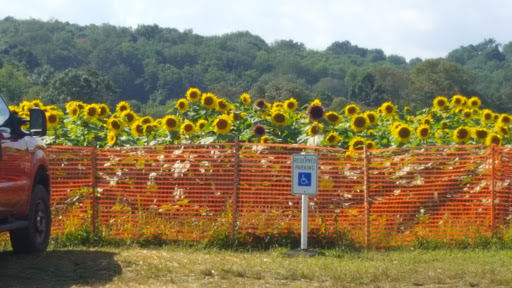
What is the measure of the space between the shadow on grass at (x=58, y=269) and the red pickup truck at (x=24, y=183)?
264 millimetres

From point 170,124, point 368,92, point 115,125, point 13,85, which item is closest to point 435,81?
point 368,92

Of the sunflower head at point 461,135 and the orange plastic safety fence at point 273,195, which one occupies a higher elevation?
the sunflower head at point 461,135

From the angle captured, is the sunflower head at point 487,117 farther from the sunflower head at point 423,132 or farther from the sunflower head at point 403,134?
the sunflower head at point 403,134

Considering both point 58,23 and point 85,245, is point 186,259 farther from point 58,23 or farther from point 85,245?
point 58,23

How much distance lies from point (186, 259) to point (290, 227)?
2185mm

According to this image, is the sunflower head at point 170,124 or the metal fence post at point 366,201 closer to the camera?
the metal fence post at point 366,201

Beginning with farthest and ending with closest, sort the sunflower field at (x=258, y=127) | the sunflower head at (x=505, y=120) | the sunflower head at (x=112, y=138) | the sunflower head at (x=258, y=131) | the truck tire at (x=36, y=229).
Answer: the sunflower head at (x=505, y=120) < the sunflower head at (x=112, y=138) < the sunflower field at (x=258, y=127) < the sunflower head at (x=258, y=131) < the truck tire at (x=36, y=229)

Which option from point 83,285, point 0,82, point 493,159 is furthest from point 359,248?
point 0,82

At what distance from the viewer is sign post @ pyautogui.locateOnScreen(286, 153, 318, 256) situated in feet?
47.1

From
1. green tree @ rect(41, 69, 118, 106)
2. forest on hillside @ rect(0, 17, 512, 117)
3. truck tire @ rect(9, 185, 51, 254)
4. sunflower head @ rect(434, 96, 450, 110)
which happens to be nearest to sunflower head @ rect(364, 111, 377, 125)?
sunflower head @ rect(434, 96, 450, 110)

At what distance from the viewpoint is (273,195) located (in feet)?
50.5

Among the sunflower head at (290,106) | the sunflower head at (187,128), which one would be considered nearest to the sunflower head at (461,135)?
the sunflower head at (290,106)

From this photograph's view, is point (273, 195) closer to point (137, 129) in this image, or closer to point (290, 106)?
point (137, 129)

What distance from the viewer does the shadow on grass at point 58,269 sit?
1184 centimetres
